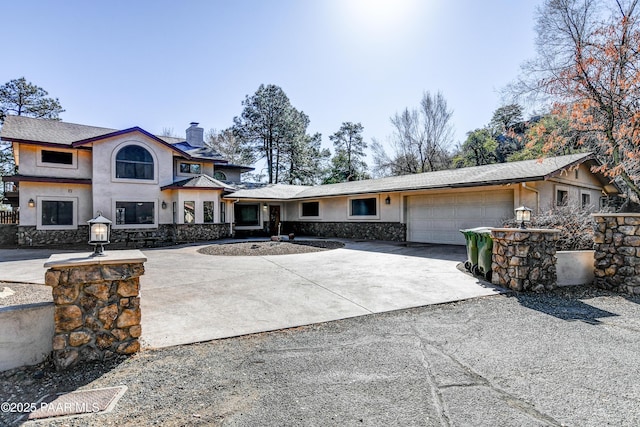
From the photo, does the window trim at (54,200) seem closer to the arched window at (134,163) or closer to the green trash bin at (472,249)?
the arched window at (134,163)

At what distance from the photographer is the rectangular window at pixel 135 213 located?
1481cm

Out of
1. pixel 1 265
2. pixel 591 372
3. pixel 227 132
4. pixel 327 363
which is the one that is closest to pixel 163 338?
pixel 327 363

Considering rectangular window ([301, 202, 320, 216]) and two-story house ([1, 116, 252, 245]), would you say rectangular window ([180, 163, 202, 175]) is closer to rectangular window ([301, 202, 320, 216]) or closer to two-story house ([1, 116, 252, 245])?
two-story house ([1, 116, 252, 245])

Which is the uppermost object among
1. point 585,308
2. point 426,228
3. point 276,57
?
point 276,57

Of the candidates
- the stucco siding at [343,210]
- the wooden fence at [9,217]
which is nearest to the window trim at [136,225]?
the wooden fence at [9,217]

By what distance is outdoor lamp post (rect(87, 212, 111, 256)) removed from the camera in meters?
3.29

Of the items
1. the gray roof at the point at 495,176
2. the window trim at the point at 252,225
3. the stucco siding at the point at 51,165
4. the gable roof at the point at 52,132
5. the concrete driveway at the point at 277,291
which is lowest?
the concrete driveway at the point at 277,291

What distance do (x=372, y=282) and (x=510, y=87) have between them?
30.0 ft

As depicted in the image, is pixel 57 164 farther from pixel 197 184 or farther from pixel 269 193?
pixel 269 193

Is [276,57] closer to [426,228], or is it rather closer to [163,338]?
[426,228]

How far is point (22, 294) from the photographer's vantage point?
5348 millimetres

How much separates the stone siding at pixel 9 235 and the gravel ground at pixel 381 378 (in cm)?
1625

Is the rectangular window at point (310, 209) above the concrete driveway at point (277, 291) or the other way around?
above

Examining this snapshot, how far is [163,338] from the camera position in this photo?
140 inches
